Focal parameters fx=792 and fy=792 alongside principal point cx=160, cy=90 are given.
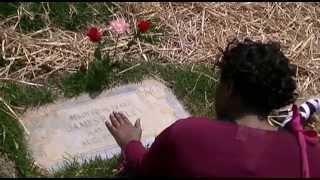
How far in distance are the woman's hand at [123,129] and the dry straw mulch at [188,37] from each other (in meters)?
0.72

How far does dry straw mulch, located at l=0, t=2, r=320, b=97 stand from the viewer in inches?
175

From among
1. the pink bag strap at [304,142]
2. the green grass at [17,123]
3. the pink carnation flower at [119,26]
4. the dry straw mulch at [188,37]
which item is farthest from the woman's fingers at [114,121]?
the pink bag strap at [304,142]

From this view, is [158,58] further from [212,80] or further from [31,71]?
[31,71]

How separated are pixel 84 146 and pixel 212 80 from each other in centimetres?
89

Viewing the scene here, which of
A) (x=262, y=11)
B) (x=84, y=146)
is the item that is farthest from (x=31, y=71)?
(x=262, y=11)

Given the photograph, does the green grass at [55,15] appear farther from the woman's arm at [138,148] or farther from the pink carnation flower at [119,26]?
the woman's arm at [138,148]

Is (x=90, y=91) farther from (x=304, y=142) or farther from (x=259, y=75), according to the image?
(x=304, y=142)

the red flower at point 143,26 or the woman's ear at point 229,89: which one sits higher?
the woman's ear at point 229,89

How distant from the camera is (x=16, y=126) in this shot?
396cm

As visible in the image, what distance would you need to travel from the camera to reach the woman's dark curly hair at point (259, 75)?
2.98 meters

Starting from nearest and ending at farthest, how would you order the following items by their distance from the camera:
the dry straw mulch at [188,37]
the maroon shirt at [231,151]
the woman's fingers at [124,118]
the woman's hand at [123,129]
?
the maroon shirt at [231,151]
the woman's hand at [123,129]
the woman's fingers at [124,118]
the dry straw mulch at [188,37]

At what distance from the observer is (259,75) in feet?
9.76

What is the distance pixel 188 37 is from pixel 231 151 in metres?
2.16

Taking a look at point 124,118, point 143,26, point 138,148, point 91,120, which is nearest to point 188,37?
point 143,26
